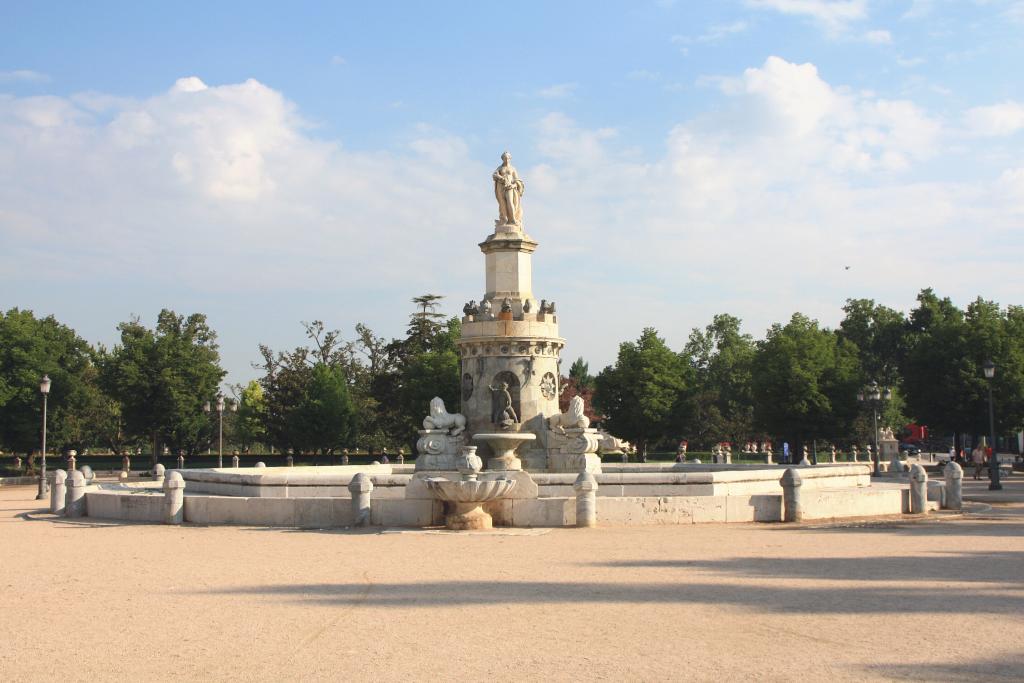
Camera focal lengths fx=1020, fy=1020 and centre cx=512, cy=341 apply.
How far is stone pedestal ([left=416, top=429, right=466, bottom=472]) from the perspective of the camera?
26.3 m

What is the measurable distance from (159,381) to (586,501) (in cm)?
4293

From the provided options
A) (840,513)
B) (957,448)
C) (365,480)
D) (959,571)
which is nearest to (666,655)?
(959,571)

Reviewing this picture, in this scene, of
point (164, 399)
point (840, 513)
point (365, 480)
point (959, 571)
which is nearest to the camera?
point (959, 571)

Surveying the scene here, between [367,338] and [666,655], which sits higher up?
[367,338]

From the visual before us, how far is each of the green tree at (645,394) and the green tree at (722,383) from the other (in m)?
2.45

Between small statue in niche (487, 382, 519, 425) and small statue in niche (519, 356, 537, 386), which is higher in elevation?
small statue in niche (519, 356, 537, 386)

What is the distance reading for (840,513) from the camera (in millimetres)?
21594

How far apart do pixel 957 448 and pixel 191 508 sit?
169 feet

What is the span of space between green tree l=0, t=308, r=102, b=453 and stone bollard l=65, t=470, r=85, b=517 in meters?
32.3

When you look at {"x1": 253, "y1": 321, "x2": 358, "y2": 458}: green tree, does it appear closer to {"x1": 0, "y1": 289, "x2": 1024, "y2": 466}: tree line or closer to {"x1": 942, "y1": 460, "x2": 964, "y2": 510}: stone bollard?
{"x1": 0, "y1": 289, "x2": 1024, "y2": 466}: tree line

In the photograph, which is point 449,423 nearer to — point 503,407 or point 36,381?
point 503,407

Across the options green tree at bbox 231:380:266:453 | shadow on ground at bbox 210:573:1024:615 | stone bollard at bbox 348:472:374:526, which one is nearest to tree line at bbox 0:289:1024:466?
green tree at bbox 231:380:266:453

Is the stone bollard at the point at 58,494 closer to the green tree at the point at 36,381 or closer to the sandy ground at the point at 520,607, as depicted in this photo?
the sandy ground at the point at 520,607

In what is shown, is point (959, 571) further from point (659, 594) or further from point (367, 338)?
point (367, 338)
